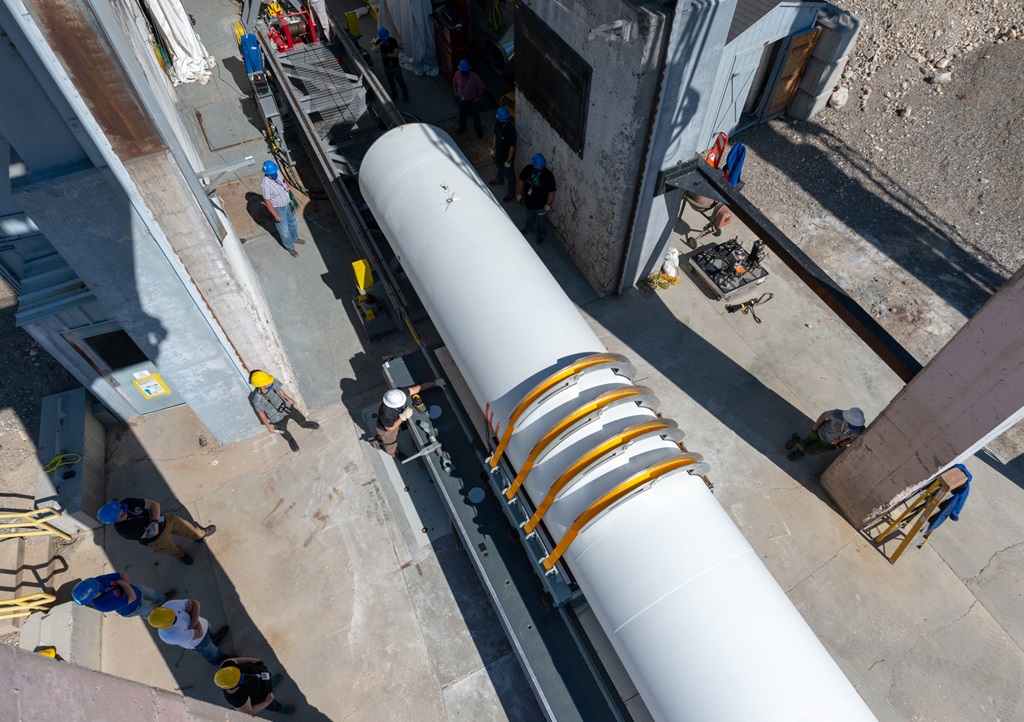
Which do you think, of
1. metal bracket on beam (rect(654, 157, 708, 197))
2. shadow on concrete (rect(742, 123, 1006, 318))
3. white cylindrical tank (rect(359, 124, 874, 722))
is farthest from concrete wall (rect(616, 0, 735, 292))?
shadow on concrete (rect(742, 123, 1006, 318))

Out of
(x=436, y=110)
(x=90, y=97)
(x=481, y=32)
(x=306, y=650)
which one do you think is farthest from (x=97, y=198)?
(x=481, y=32)

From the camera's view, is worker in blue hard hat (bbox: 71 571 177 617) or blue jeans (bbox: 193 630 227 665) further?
blue jeans (bbox: 193 630 227 665)

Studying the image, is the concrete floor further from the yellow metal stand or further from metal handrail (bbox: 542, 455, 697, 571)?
metal handrail (bbox: 542, 455, 697, 571)

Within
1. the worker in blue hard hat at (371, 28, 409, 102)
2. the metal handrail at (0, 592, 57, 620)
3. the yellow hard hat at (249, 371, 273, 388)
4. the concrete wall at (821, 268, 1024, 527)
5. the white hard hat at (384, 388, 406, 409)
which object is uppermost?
the worker in blue hard hat at (371, 28, 409, 102)

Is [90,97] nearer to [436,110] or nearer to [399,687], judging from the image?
[399,687]

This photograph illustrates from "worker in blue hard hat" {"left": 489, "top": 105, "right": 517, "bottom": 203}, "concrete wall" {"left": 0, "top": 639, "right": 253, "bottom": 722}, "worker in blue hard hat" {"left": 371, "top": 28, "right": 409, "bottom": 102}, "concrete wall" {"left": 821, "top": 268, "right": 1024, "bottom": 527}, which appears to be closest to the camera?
"concrete wall" {"left": 0, "top": 639, "right": 253, "bottom": 722}

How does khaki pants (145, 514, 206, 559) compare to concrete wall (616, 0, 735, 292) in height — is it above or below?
below

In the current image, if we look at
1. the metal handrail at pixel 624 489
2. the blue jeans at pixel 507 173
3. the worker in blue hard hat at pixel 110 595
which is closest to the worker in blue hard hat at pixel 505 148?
the blue jeans at pixel 507 173
